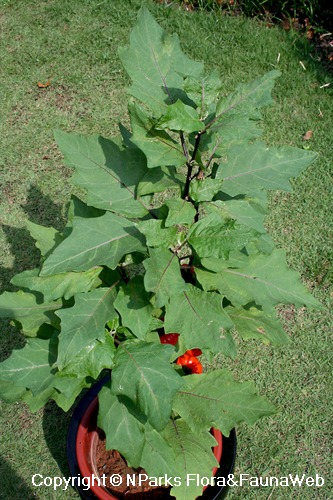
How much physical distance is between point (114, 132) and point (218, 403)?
2695 millimetres

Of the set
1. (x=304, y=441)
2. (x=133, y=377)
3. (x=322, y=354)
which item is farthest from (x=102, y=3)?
(x=133, y=377)

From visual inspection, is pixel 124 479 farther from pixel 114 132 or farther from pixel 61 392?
pixel 114 132

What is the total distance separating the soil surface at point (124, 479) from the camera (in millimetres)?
2535

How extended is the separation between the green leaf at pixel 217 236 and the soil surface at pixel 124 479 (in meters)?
1.27

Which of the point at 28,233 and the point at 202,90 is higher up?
the point at 202,90

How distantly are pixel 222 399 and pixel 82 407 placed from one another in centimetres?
74

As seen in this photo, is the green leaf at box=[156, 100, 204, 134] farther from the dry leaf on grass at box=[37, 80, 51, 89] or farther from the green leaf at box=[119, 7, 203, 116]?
the dry leaf on grass at box=[37, 80, 51, 89]

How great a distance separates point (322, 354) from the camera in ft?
11.3

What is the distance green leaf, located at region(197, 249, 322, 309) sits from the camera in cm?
189

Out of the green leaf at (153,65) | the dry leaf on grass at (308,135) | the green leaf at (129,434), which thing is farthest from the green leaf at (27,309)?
the dry leaf on grass at (308,135)

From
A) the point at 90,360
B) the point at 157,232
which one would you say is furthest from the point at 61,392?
the point at 157,232

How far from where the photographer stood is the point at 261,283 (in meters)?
1.95

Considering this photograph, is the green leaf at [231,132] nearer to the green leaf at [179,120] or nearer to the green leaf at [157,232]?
the green leaf at [179,120]

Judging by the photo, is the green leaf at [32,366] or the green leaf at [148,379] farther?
the green leaf at [32,366]
